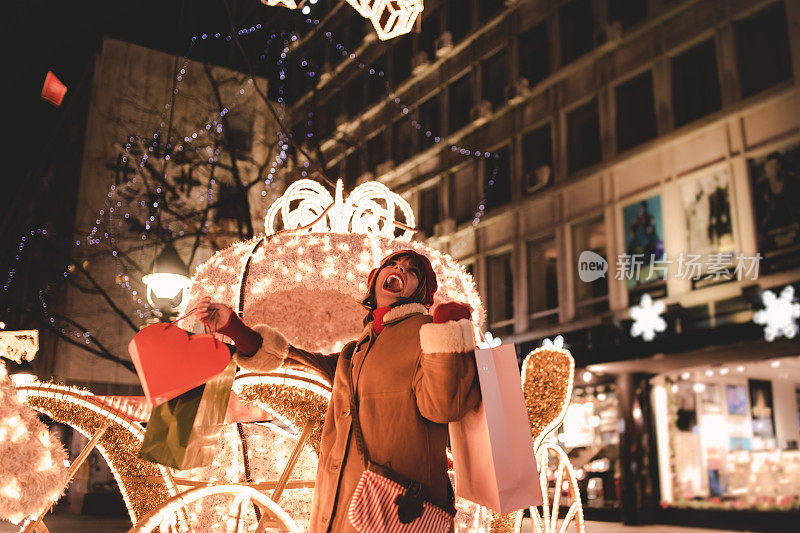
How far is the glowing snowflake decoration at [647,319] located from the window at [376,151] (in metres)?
12.1

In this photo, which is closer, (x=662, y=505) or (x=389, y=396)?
(x=389, y=396)

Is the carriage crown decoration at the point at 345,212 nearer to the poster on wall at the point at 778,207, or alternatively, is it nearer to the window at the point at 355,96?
the poster on wall at the point at 778,207

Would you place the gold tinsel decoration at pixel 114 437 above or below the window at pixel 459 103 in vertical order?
below

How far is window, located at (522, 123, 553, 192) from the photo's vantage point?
18.3 m

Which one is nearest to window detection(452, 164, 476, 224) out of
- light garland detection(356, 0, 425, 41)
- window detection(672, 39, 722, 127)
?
window detection(672, 39, 722, 127)

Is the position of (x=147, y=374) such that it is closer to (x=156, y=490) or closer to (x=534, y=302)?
(x=156, y=490)

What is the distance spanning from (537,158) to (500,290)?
375 centimetres

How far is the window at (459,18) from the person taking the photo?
2205 cm

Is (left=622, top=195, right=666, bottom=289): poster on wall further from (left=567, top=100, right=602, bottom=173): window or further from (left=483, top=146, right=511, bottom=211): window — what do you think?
(left=483, top=146, right=511, bottom=211): window

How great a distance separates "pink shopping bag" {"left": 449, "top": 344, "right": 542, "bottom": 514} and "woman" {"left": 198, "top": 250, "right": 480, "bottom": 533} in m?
0.06

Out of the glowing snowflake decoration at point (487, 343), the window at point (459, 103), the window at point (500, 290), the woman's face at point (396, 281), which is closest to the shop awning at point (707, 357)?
the glowing snowflake decoration at point (487, 343)

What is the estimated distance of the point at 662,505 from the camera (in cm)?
1430

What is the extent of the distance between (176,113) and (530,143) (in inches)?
450

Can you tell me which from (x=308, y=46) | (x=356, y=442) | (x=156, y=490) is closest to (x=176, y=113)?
(x=308, y=46)
